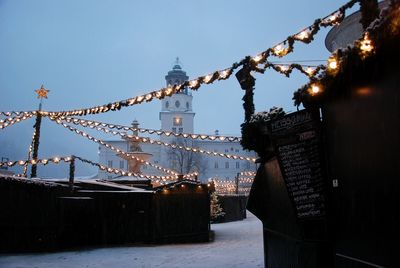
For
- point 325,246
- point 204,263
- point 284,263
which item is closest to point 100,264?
point 204,263

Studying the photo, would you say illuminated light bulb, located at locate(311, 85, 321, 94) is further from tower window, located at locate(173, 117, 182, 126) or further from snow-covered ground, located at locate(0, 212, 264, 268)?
tower window, located at locate(173, 117, 182, 126)

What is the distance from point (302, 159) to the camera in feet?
19.1

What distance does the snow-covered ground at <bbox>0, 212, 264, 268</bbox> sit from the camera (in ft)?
35.7

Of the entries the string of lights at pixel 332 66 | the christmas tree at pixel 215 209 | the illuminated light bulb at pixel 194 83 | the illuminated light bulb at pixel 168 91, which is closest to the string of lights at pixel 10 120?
the illuminated light bulb at pixel 168 91

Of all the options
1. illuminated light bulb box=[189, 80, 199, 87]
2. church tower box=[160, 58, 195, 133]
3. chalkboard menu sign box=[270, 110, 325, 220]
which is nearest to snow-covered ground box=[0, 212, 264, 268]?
chalkboard menu sign box=[270, 110, 325, 220]

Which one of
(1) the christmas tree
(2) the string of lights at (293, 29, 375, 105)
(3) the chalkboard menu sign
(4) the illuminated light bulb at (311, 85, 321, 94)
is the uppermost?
(2) the string of lights at (293, 29, 375, 105)

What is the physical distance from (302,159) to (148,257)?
8564 mm

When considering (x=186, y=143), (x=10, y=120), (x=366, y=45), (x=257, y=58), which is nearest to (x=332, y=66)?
(x=366, y=45)

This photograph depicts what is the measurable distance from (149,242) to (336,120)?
13.6 m

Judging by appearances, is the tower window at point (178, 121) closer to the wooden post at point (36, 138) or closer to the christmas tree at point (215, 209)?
the christmas tree at point (215, 209)

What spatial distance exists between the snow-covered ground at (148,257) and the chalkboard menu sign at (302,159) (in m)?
5.16

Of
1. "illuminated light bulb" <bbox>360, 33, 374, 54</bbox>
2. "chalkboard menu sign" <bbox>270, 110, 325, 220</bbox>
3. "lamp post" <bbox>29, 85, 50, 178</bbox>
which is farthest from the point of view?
"lamp post" <bbox>29, 85, 50, 178</bbox>

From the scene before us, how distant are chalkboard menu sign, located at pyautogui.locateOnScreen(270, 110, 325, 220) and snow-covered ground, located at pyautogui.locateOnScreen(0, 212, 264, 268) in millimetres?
5160

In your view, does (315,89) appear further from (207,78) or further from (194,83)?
(194,83)
